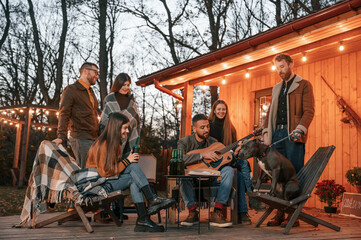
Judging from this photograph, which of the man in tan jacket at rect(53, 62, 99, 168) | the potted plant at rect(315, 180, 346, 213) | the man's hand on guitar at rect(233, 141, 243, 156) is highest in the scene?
the man in tan jacket at rect(53, 62, 99, 168)

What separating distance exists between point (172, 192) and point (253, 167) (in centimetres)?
372

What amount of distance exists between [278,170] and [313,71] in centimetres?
362

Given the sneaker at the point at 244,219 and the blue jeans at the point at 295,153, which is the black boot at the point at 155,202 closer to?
the sneaker at the point at 244,219

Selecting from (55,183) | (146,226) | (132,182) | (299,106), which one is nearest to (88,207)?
(55,183)

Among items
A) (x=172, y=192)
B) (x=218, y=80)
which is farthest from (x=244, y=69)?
(x=172, y=192)

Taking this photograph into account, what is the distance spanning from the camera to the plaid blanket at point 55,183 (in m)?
3.47

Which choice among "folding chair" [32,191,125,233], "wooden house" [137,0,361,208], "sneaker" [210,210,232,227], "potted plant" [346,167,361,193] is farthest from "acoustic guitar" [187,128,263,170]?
"potted plant" [346,167,361,193]

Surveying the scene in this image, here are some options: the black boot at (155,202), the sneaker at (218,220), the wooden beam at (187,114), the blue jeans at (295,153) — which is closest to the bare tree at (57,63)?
the wooden beam at (187,114)

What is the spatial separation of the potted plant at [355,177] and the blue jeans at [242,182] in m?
1.89

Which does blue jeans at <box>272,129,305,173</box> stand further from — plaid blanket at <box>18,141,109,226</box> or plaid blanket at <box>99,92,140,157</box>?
plaid blanket at <box>18,141,109,226</box>

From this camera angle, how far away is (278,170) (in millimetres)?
3576

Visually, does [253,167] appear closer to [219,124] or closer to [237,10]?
[219,124]

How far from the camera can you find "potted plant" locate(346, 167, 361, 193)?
532 centimetres

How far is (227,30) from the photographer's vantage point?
1599 centimetres
